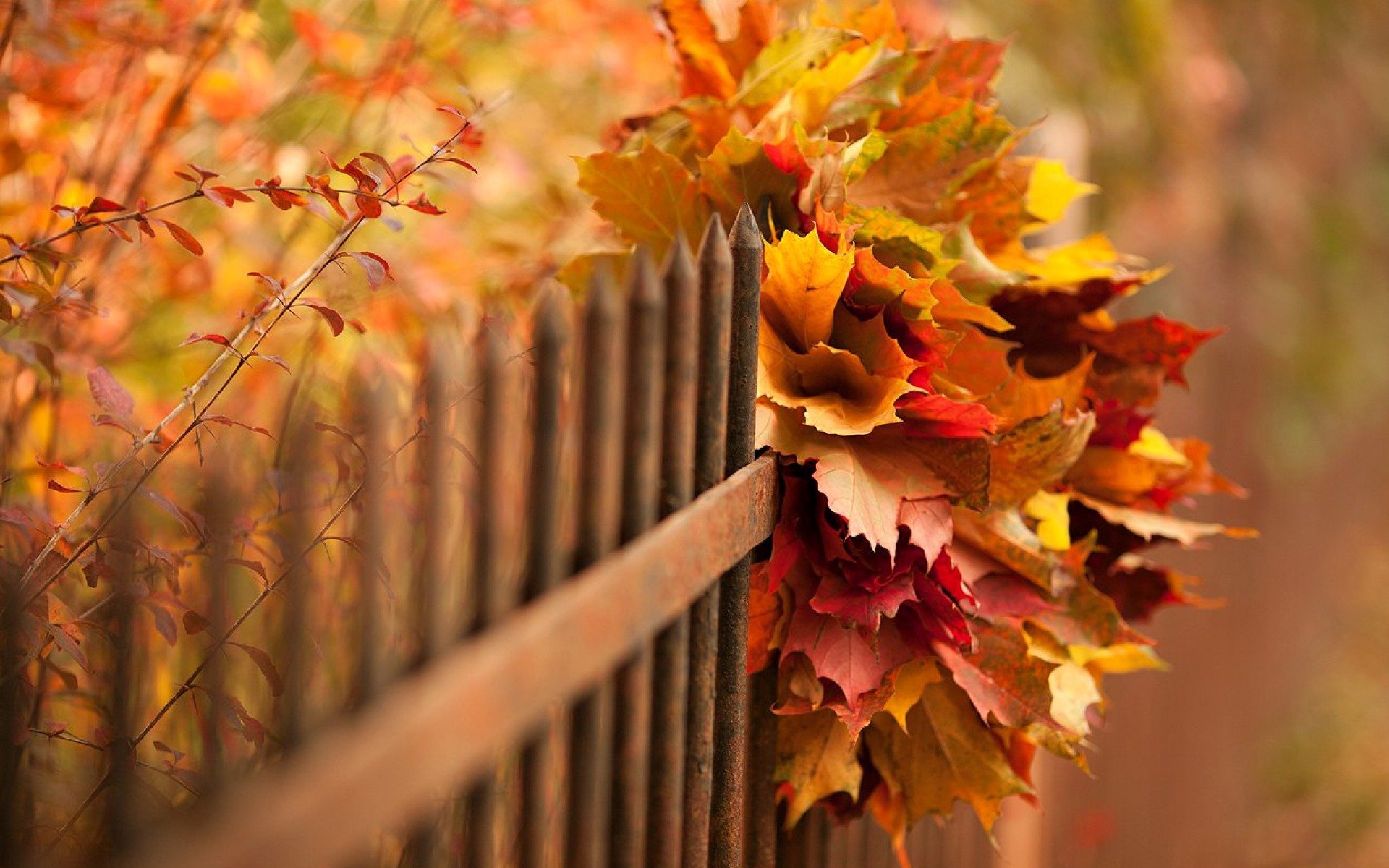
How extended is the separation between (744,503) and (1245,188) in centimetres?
545

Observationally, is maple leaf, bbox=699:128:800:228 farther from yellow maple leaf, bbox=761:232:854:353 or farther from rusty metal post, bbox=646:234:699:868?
rusty metal post, bbox=646:234:699:868

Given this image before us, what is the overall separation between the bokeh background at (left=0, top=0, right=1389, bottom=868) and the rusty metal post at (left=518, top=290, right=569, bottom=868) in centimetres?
38

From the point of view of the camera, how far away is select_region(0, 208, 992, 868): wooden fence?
0.63 m

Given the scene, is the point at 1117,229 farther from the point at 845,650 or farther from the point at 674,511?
the point at 674,511

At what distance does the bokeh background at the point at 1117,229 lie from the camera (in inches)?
93.7

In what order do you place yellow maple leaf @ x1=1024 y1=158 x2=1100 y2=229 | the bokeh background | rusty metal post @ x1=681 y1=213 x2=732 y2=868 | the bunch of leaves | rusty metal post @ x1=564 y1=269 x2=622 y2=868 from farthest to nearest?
the bokeh background, yellow maple leaf @ x1=1024 y1=158 x2=1100 y2=229, the bunch of leaves, rusty metal post @ x1=681 y1=213 x2=732 y2=868, rusty metal post @ x1=564 y1=269 x2=622 y2=868

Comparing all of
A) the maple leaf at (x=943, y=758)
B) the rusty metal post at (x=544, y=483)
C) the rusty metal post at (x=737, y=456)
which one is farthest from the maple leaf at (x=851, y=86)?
the rusty metal post at (x=544, y=483)

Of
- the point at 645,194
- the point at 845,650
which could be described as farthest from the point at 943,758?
the point at 645,194

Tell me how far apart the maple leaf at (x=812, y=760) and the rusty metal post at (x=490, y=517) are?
0.72 metres

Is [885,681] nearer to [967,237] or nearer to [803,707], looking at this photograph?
[803,707]

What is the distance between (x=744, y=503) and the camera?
1.22 metres

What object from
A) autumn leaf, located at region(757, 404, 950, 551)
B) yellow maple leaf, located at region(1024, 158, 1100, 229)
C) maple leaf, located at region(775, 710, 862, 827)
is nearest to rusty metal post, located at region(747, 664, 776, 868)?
maple leaf, located at region(775, 710, 862, 827)

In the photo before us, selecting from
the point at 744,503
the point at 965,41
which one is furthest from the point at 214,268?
the point at 744,503

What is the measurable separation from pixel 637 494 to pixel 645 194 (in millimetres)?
589
